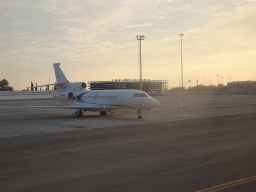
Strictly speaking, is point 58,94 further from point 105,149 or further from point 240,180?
point 240,180

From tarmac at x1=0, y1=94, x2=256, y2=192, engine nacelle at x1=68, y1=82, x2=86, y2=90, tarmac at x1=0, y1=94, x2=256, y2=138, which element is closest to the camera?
tarmac at x1=0, y1=94, x2=256, y2=192

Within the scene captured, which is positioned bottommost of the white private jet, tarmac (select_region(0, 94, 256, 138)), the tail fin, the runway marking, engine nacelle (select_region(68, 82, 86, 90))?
tarmac (select_region(0, 94, 256, 138))

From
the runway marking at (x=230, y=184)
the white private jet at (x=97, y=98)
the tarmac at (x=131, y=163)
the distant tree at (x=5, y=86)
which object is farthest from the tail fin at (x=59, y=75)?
the distant tree at (x=5, y=86)

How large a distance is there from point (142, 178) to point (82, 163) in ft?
9.96

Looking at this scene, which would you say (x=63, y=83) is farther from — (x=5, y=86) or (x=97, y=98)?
(x=5, y=86)

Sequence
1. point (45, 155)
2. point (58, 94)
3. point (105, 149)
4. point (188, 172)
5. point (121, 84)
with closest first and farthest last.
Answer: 1. point (188, 172)
2. point (45, 155)
3. point (105, 149)
4. point (58, 94)
5. point (121, 84)

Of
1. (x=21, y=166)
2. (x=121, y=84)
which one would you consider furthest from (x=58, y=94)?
(x=121, y=84)

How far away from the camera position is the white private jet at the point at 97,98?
30.3 meters

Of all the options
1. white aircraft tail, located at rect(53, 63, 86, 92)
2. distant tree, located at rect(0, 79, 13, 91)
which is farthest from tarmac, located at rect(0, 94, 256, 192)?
distant tree, located at rect(0, 79, 13, 91)

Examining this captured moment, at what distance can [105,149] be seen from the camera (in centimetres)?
1411

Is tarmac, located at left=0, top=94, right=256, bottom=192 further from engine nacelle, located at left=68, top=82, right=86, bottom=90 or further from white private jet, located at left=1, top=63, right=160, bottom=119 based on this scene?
engine nacelle, located at left=68, top=82, right=86, bottom=90

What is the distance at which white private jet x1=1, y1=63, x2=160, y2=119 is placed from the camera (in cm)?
3034

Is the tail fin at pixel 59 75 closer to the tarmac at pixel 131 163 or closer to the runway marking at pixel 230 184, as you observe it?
the tarmac at pixel 131 163

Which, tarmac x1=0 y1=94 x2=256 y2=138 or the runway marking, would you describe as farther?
tarmac x1=0 y1=94 x2=256 y2=138
